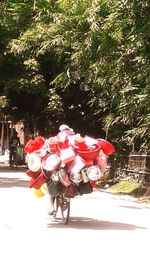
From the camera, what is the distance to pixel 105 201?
16078 millimetres

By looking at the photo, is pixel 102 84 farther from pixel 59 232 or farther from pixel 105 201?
pixel 59 232

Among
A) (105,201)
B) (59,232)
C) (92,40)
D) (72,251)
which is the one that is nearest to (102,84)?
(92,40)

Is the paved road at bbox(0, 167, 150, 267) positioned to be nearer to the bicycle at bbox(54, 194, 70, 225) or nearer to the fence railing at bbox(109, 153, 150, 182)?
the bicycle at bbox(54, 194, 70, 225)

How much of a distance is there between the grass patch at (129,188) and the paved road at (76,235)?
10.6ft

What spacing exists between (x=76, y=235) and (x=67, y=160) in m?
1.47

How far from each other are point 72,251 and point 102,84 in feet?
36.2

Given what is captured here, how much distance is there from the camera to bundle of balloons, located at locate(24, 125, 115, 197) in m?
10.6

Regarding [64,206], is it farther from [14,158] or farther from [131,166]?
[14,158]

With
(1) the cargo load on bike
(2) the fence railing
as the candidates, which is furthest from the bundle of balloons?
(2) the fence railing

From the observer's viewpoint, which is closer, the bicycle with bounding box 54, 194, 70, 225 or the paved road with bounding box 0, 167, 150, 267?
the paved road with bounding box 0, 167, 150, 267

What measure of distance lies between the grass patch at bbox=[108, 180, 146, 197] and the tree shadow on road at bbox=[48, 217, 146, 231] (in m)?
6.86

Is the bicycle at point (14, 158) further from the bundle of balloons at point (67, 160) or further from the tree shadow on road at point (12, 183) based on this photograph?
the bundle of balloons at point (67, 160)

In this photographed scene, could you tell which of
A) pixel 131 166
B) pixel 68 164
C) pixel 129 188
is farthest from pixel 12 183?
pixel 68 164

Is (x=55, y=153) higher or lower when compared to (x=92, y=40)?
lower
